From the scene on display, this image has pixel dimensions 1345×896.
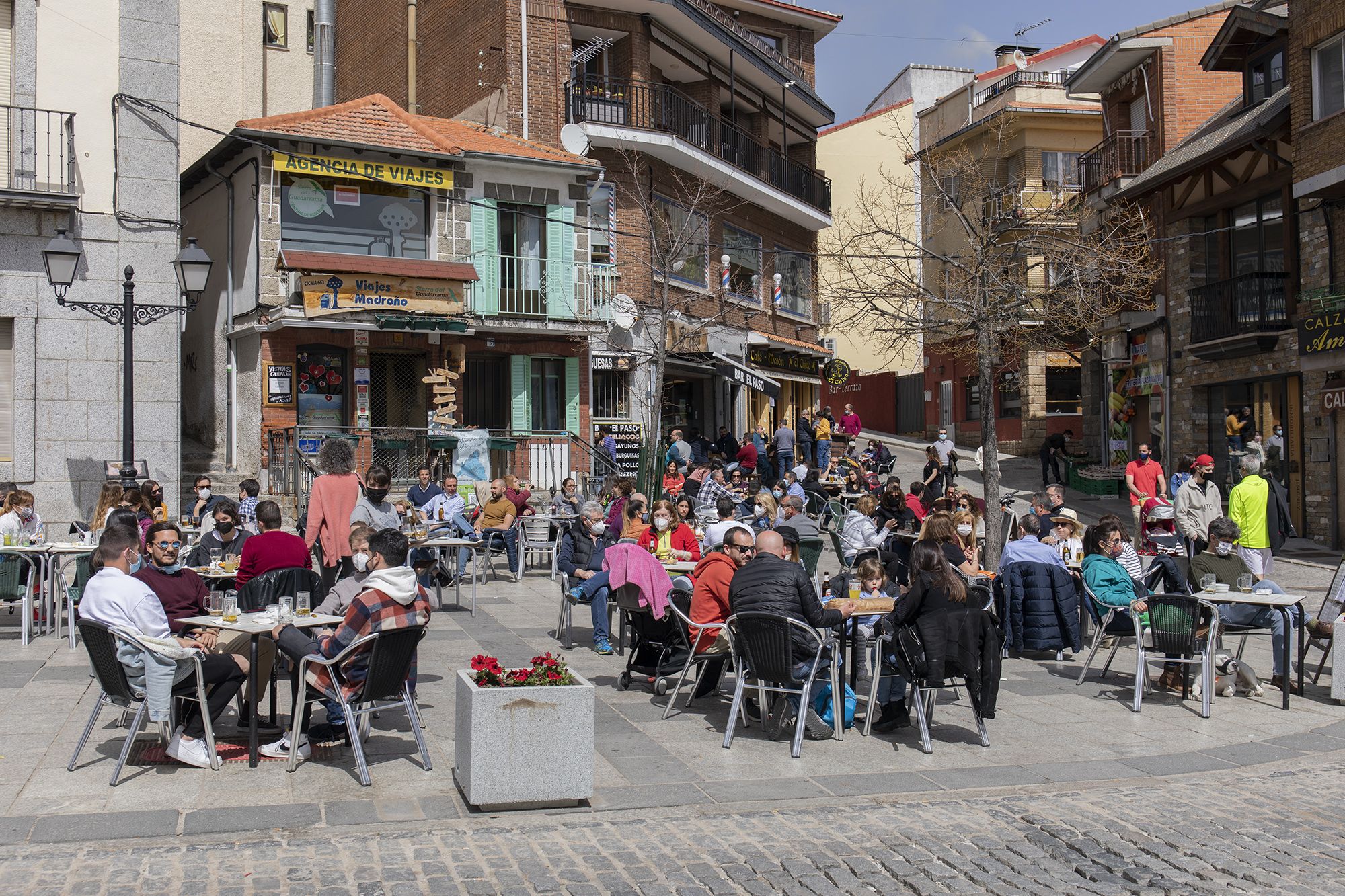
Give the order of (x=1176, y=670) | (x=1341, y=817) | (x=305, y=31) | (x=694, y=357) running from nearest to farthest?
Answer: (x=1341, y=817) → (x=1176, y=670) → (x=694, y=357) → (x=305, y=31)

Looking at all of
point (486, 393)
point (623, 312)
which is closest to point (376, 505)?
point (486, 393)

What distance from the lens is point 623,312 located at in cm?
2417

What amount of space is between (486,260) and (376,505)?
43.5 feet

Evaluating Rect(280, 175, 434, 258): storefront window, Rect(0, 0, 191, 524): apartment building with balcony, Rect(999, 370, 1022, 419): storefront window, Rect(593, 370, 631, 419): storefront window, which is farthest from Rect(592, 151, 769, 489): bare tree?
Rect(999, 370, 1022, 419): storefront window

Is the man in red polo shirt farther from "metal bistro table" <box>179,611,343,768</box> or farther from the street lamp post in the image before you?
"metal bistro table" <box>179,611,343,768</box>

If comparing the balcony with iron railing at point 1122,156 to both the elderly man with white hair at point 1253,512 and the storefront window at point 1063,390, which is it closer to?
the storefront window at point 1063,390

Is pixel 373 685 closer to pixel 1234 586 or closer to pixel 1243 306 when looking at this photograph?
pixel 1234 586

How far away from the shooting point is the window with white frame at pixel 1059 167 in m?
34.2

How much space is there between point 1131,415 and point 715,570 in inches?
869

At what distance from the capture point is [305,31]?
3058 cm

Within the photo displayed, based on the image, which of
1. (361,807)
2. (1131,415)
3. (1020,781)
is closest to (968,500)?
(1020,781)

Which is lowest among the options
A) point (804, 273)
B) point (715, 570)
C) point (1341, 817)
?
point (1341, 817)

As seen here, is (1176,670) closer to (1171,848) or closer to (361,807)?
(1171,848)

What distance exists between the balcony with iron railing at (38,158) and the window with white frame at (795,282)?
18341mm
